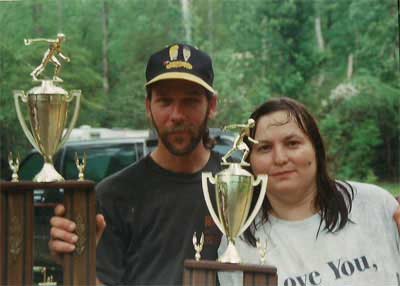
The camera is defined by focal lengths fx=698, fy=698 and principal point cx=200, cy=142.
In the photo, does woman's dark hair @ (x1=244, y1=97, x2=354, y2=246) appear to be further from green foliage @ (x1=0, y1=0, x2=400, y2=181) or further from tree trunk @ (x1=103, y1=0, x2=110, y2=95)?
tree trunk @ (x1=103, y1=0, x2=110, y2=95)

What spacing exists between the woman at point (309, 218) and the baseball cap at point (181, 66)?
0.67 ft

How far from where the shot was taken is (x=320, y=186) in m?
1.57

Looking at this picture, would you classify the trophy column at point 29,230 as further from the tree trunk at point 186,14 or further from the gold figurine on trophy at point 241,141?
the tree trunk at point 186,14

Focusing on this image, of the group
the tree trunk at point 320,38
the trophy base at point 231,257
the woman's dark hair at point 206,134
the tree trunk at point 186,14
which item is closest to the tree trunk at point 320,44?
the tree trunk at point 320,38

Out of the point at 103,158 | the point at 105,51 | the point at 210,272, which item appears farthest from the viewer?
the point at 105,51

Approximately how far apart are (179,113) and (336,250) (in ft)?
1.57

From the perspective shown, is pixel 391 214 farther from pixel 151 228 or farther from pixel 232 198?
pixel 151 228

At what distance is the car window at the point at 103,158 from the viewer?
3473 millimetres

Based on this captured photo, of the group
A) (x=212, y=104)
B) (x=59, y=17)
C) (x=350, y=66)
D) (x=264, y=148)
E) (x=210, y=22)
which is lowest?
(x=264, y=148)

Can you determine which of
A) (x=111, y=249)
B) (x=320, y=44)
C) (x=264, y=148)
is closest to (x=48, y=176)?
(x=111, y=249)

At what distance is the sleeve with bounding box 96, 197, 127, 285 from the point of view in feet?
5.31

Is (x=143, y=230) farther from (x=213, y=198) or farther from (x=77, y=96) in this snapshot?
(x=77, y=96)

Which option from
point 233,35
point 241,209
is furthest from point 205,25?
point 241,209

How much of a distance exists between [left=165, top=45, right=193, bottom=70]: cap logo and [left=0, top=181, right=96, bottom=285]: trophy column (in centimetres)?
47
